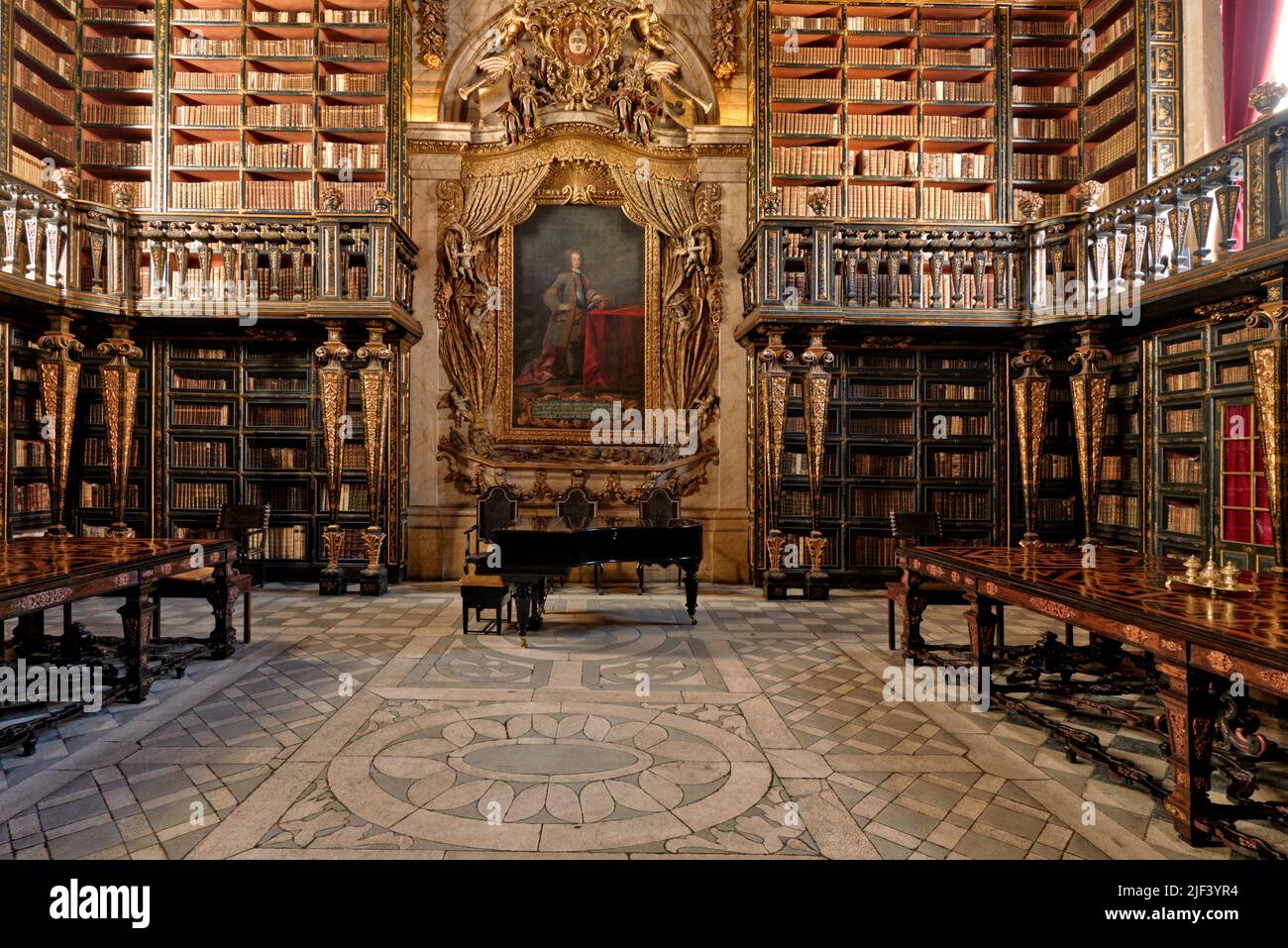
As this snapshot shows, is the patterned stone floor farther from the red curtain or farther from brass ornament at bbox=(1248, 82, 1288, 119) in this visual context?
the red curtain

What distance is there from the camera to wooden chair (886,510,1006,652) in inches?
193

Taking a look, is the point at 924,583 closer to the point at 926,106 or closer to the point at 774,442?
the point at 774,442

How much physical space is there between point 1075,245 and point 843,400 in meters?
2.73

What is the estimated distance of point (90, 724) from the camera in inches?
139

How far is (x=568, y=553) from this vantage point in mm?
5344

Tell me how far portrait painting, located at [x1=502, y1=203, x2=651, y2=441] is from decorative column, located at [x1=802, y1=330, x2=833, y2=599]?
81.9 inches

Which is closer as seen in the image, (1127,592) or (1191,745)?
(1191,745)

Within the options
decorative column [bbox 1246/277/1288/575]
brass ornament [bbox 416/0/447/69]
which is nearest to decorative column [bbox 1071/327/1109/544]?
decorative column [bbox 1246/277/1288/575]

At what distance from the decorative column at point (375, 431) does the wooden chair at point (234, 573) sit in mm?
1165

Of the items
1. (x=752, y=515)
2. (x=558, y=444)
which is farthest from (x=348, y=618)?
(x=752, y=515)

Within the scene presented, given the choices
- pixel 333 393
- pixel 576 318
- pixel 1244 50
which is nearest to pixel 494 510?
pixel 333 393

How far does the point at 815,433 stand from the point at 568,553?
3343 mm

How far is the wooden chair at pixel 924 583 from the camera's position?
489cm

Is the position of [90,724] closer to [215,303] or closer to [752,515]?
[215,303]
